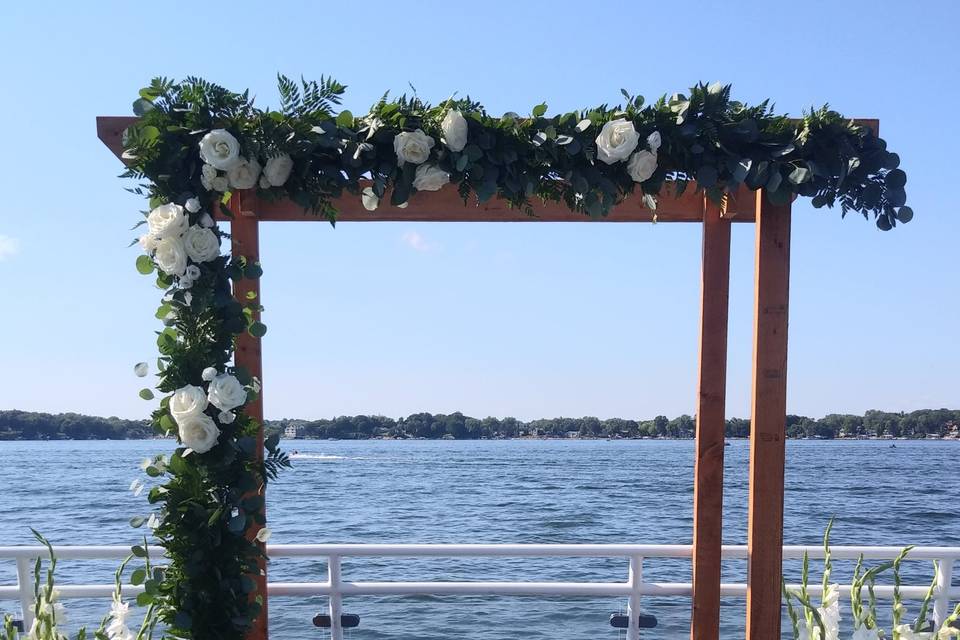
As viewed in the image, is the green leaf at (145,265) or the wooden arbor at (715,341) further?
the wooden arbor at (715,341)

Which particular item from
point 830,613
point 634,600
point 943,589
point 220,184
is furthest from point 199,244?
point 943,589

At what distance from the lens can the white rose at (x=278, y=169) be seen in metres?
2.97

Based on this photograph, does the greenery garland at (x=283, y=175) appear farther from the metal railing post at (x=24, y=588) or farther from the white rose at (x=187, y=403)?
the metal railing post at (x=24, y=588)

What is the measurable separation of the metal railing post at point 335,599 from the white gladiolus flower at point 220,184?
1.70 metres

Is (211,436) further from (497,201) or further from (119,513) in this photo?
(119,513)

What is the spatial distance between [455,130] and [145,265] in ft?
3.41

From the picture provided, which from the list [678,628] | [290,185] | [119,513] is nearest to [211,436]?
[290,185]

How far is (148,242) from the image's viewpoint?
2932 millimetres

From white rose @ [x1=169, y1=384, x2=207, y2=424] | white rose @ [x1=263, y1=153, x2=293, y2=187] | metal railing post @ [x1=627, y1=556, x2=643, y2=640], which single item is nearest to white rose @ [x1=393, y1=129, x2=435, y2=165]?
white rose @ [x1=263, y1=153, x2=293, y2=187]

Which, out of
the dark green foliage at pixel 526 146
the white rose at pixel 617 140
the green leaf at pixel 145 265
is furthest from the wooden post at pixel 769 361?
the green leaf at pixel 145 265

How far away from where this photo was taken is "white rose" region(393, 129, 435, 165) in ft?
9.62

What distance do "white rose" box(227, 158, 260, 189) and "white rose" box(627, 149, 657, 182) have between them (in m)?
1.16

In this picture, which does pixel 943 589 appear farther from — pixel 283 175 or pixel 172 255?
pixel 172 255

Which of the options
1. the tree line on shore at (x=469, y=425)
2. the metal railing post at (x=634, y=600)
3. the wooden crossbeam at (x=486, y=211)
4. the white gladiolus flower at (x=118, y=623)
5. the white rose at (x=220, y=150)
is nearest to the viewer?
the white gladiolus flower at (x=118, y=623)
